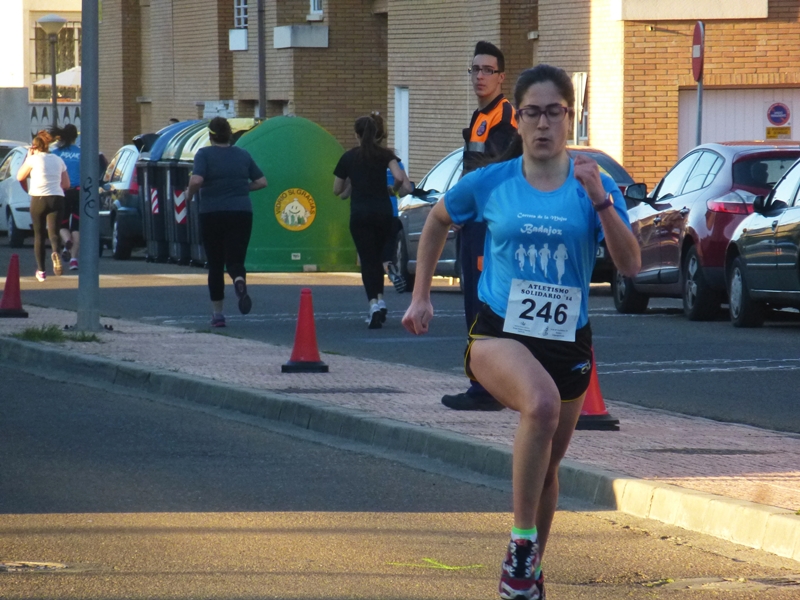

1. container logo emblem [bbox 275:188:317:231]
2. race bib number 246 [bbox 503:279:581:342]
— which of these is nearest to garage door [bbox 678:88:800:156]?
container logo emblem [bbox 275:188:317:231]

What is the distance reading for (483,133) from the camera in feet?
31.9

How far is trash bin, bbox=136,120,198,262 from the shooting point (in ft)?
86.4

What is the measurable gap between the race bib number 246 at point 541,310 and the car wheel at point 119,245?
898 inches

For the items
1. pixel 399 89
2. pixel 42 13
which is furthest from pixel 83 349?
pixel 42 13

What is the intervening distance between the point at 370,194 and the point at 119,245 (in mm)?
13538

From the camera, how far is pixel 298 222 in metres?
24.2

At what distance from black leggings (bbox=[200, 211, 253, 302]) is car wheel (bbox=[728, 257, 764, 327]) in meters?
4.35

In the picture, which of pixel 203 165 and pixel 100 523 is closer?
pixel 100 523

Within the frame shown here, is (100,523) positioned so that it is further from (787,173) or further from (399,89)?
A: (399,89)

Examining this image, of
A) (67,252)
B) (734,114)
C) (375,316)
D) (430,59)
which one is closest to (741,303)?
(375,316)

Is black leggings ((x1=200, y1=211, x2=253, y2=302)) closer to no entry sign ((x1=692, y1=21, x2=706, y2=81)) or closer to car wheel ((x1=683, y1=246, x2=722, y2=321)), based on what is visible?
car wheel ((x1=683, y1=246, x2=722, y2=321))

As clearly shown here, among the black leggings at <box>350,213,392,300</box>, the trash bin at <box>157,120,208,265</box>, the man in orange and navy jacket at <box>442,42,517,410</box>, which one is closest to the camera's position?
the man in orange and navy jacket at <box>442,42,517,410</box>

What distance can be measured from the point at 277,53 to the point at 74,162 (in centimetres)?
1503

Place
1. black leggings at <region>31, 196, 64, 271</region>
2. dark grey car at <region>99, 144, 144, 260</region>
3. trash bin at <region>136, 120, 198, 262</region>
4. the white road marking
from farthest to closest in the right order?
dark grey car at <region>99, 144, 144, 260</region>
trash bin at <region>136, 120, 198, 262</region>
black leggings at <region>31, 196, 64, 271</region>
the white road marking
